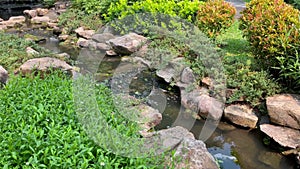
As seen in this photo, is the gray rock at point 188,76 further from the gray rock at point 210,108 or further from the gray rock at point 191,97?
the gray rock at point 210,108

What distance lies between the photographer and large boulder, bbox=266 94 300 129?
479cm

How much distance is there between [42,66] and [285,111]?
405cm

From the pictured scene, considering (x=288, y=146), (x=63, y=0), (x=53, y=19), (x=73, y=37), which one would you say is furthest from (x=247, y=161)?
(x=63, y=0)

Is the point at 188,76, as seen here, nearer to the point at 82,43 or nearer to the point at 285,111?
the point at 285,111

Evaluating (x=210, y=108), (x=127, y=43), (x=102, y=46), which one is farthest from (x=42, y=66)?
(x=210, y=108)

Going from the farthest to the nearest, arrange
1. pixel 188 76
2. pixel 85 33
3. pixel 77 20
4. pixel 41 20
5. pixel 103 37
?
pixel 41 20, pixel 77 20, pixel 85 33, pixel 103 37, pixel 188 76

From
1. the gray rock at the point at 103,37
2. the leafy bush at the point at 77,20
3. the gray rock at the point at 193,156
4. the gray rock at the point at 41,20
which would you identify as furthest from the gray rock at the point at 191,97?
the gray rock at the point at 41,20

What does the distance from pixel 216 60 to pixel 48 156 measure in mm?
3983

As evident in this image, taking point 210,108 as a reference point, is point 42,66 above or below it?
above

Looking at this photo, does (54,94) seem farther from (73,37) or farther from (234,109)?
(73,37)

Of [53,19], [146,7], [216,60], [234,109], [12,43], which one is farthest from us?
[53,19]

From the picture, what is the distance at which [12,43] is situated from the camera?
7.37m

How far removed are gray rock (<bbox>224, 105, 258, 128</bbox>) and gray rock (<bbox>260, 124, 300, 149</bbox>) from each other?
0.26 meters

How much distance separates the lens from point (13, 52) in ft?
22.4
